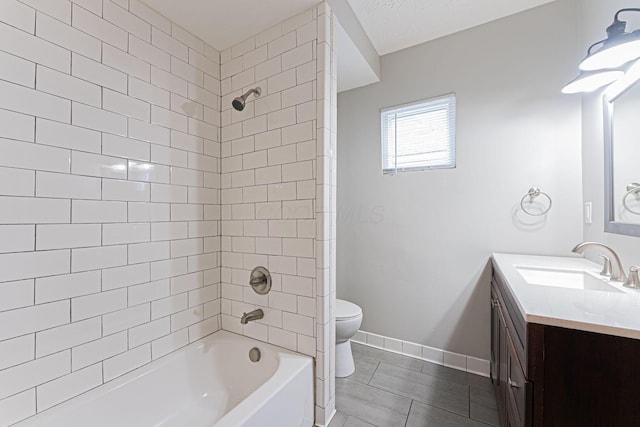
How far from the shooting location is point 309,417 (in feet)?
4.77

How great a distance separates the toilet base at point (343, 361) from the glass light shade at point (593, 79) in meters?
2.13

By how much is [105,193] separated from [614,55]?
2350 mm

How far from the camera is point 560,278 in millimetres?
1451

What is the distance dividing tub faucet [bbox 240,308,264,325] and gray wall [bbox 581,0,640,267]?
1.90m

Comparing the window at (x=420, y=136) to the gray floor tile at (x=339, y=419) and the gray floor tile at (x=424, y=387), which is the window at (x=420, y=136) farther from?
the gray floor tile at (x=339, y=419)

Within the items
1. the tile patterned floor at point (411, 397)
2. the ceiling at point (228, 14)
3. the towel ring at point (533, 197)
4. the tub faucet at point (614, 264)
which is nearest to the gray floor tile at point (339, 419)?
the tile patterned floor at point (411, 397)

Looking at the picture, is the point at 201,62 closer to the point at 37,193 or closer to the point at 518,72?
the point at 37,193

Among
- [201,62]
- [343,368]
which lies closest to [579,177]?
[343,368]

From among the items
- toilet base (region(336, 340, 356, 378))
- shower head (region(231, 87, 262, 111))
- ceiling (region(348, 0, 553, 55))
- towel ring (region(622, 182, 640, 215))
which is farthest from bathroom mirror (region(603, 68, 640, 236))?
shower head (region(231, 87, 262, 111))

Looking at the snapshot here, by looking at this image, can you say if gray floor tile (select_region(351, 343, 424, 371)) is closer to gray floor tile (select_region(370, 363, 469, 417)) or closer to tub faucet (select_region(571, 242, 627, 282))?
gray floor tile (select_region(370, 363, 469, 417))

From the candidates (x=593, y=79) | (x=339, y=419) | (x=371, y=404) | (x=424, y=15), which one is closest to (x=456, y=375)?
(x=371, y=404)

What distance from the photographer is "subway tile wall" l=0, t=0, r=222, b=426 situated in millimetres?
1049

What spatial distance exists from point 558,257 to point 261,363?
202cm

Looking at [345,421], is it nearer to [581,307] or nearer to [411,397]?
[411,397]
